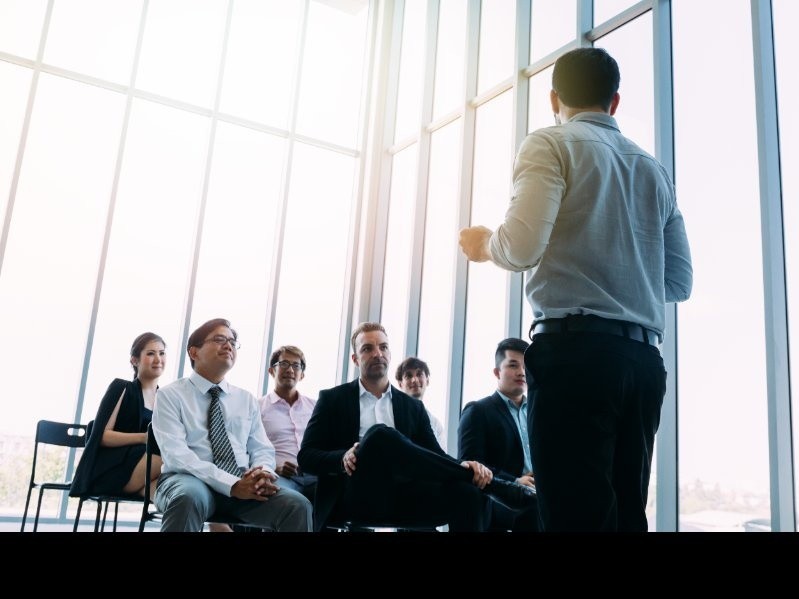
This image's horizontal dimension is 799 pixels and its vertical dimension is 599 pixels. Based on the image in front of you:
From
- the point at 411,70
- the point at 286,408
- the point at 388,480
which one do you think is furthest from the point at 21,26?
the point at 388,480

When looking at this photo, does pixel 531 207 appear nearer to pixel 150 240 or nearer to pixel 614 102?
pixel 614 102

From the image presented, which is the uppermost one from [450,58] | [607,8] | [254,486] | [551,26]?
[450,58]

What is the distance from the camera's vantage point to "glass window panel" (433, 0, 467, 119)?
21.0ft

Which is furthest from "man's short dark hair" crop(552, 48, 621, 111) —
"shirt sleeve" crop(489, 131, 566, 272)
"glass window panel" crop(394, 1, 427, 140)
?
"glass window panel" crop(394, 1, 427, 140)

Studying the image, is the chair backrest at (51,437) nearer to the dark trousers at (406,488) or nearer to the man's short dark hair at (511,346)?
the dark trousers at (406,488)

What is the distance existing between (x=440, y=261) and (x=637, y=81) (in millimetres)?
2300

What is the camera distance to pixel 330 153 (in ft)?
24.1

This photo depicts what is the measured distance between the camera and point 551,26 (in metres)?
5.34

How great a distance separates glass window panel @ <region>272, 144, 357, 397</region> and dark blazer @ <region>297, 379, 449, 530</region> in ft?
11.6

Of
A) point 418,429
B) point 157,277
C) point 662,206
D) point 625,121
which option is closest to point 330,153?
point 157,277

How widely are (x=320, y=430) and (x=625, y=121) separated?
9.09ft

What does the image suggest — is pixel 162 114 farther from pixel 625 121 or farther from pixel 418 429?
pixel 418 429

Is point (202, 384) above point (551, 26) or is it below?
below

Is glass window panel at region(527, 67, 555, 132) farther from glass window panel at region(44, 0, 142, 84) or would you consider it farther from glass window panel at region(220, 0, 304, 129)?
glass window panel at region(44, 0, 142, 84)
